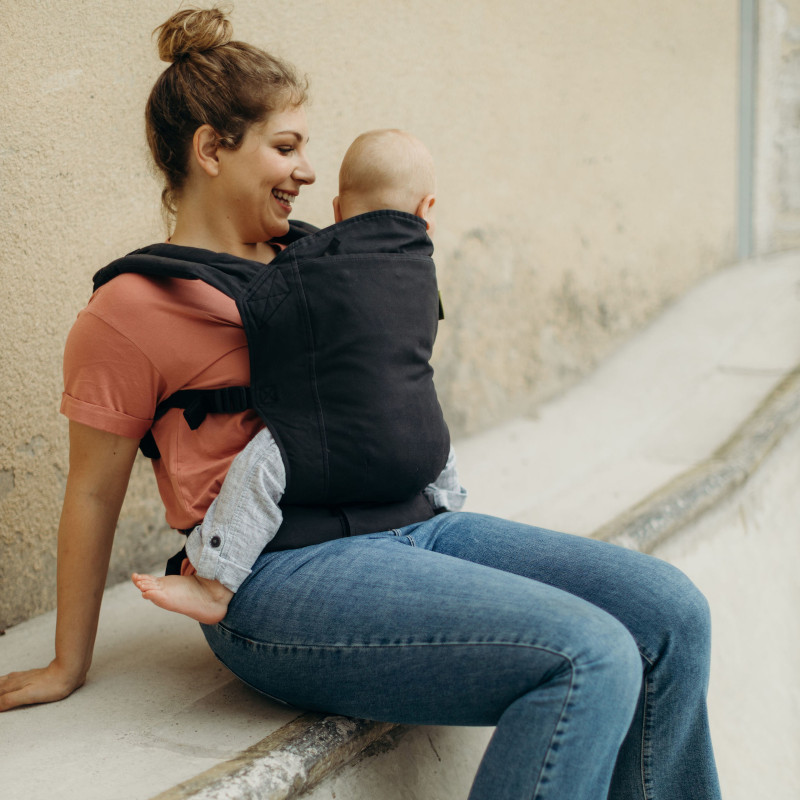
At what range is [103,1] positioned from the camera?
209 centimetres

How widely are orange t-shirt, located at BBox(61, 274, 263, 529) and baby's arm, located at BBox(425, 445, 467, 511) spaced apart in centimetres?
43

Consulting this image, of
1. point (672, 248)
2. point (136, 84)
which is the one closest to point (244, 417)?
point (136, 84)

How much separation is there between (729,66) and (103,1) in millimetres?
4339

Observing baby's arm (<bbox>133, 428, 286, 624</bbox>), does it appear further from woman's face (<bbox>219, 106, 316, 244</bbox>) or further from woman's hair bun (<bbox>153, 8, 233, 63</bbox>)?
woman's hair bun (<bbox>153, 8, 233, 63</bbox>)

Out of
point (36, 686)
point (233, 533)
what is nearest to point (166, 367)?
point (233, 533)

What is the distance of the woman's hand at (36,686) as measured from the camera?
4.95 ft

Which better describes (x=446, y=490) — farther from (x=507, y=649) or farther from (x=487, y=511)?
(x=487, y=511)

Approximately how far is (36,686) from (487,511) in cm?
159

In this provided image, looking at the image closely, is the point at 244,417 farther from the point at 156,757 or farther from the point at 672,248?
the point at 672,248

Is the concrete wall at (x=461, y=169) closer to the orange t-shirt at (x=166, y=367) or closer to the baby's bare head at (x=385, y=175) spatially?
the orange t-shirt at (x=166, y=367)

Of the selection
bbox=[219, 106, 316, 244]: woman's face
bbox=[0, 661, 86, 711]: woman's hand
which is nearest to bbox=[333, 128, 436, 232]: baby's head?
bbox=[219, 106, 316, 244]: woman's face

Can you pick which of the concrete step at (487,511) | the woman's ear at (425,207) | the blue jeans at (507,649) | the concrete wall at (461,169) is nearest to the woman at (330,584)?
the blue jeans at (507,649)

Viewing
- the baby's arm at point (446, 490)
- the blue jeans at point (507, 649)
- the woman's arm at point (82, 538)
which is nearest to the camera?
the blue jeans at point (507, 649)

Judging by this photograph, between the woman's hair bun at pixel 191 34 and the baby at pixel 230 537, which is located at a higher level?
the woman's hair bun at pixel 191 34
